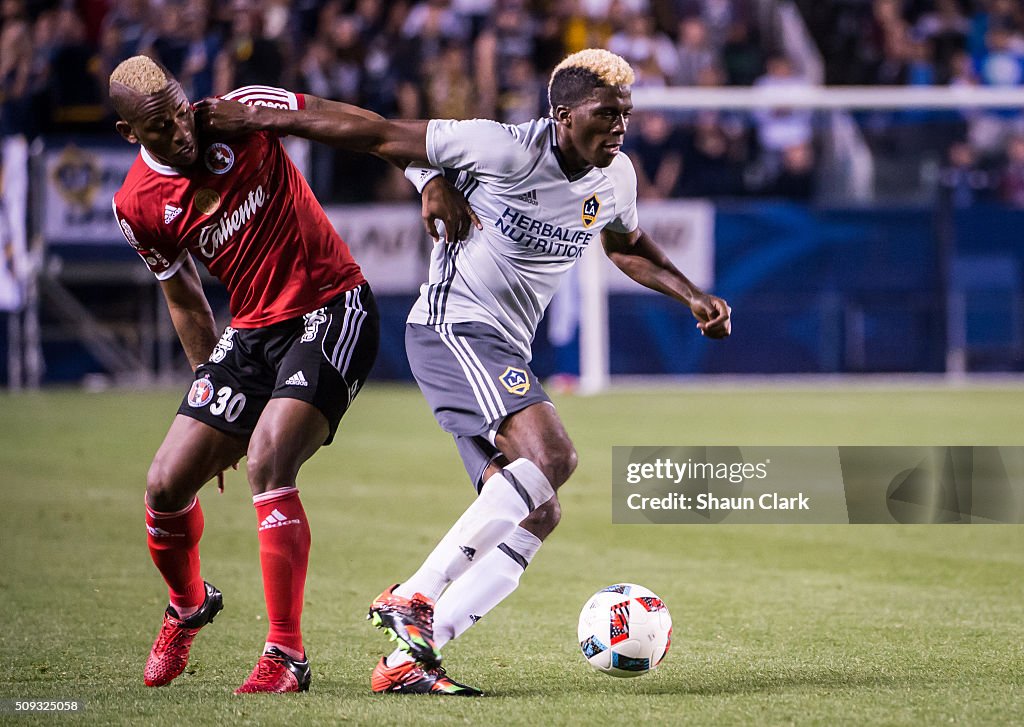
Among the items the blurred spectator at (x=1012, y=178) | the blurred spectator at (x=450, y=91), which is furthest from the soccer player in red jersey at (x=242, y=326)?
the blurred spectator at (x=1012, y=178)

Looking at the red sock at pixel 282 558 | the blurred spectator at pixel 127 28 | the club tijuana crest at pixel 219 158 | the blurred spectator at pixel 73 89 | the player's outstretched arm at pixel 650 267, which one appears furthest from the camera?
the blurred spectator at pixel 127 28

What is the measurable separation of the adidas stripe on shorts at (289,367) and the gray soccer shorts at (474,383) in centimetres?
23

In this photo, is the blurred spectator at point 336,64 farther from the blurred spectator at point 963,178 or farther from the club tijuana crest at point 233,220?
the club tijuana crest at point 233,220

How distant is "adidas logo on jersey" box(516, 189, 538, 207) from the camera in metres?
5.14

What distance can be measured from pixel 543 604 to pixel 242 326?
2097 mm

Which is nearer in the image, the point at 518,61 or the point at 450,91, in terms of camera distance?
the point at 450,91

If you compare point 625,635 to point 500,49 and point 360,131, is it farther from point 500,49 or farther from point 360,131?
point 500,49

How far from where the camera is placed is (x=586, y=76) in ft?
16.4

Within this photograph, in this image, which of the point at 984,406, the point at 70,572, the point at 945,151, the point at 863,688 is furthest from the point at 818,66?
the point at 863,688

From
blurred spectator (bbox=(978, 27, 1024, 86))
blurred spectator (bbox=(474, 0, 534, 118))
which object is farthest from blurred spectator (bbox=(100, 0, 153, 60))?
blurred spectator (bbox=(978, 27, 1024, 86))

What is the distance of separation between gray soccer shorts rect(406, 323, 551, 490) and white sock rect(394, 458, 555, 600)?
188 mm

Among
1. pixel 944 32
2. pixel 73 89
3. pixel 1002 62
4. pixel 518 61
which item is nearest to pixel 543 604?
pixel 518 61

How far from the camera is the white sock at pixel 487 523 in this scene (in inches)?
191

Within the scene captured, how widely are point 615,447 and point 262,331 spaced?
23.2ft
